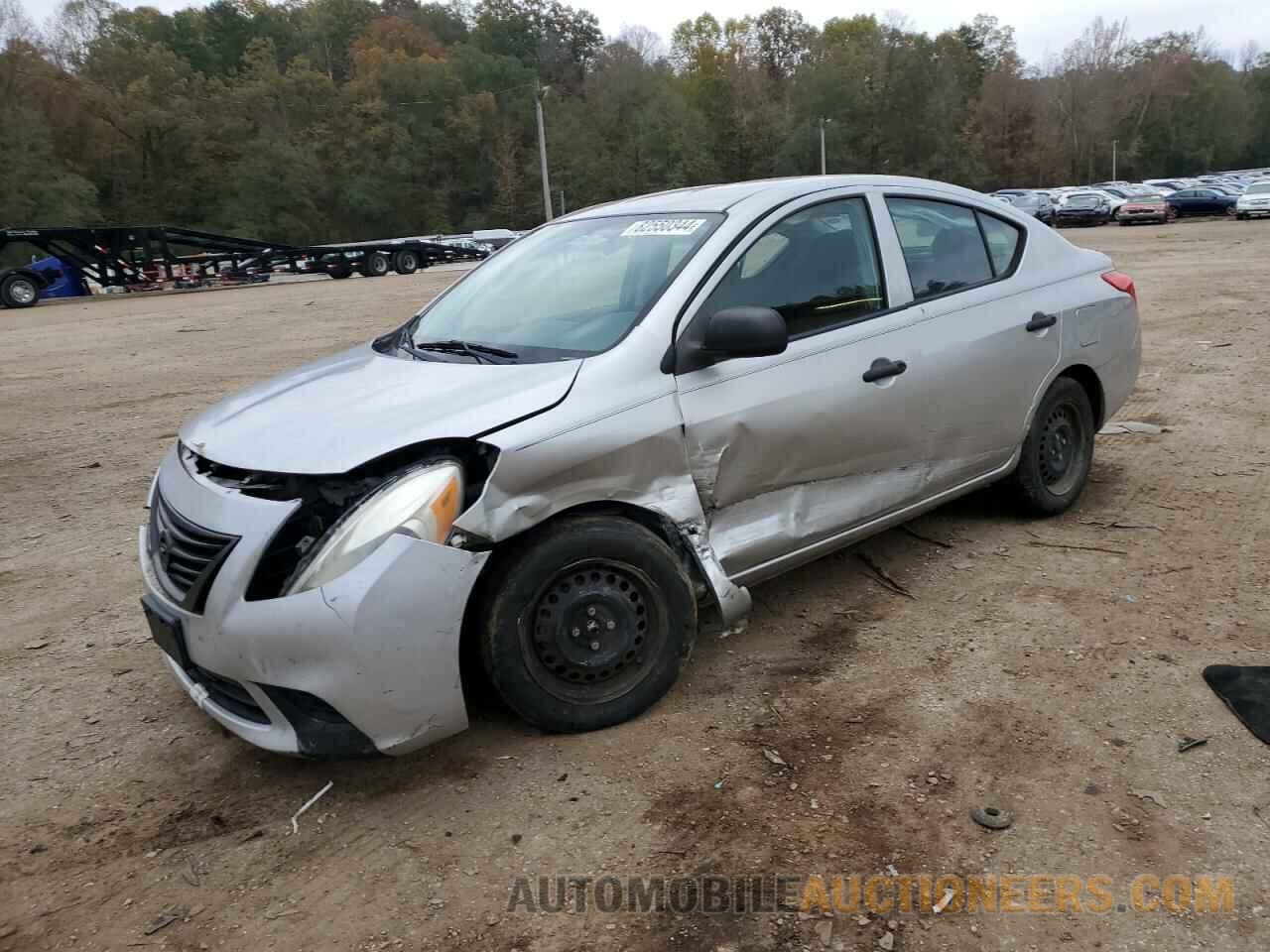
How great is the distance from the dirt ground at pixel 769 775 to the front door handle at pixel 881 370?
98 centimetres

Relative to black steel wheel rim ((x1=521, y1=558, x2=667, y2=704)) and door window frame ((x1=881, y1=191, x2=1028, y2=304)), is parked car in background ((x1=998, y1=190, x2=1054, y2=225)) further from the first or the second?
black steel wheel rim ((x1=521, y1=558, x2=667, y2=704))

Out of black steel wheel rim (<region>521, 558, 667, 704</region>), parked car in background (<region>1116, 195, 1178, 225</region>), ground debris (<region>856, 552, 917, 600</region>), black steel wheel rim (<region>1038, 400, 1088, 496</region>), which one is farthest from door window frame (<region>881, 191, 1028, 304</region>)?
parked car in background (<region>1116, 195, 1178, 225</region>)

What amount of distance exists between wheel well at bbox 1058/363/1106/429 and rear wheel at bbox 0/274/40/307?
28488 millimetres

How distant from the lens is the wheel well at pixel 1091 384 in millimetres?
4699

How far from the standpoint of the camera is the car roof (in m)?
3.68

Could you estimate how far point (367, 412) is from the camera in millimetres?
2936

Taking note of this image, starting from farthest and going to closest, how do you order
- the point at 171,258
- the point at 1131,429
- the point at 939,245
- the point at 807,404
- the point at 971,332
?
the point at 171,258
the point at 1131,429
the point at 939,245
the point at 971,332
the point at 807,404

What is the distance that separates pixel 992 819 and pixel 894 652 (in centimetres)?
102

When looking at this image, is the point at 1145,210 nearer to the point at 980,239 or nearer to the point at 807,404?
the point at 980,239

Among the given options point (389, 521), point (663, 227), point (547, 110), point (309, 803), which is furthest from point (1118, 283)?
point (547, 110)

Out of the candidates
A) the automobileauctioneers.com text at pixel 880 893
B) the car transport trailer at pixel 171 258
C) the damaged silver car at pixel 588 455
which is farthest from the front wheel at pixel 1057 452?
the car transport trailer at pixel 171 258

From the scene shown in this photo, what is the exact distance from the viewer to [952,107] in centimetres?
9425

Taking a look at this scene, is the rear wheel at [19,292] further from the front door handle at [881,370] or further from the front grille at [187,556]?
the front door handle at [881,370]

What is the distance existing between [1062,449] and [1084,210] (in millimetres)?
39536
